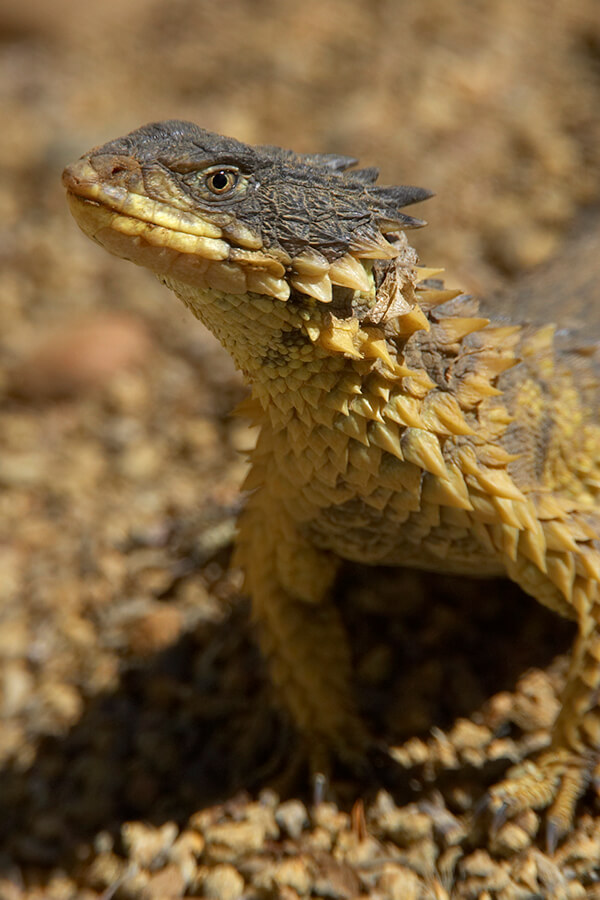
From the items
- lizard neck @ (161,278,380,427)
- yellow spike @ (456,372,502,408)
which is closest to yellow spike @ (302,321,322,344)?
lizard neck @ (161,278,380,427)

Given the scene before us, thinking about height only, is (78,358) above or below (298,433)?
above

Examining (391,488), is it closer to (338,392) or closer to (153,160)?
(338,392)

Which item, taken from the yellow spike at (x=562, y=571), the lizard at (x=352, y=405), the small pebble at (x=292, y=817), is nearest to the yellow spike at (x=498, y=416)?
the lizard at (x=352, y=405)

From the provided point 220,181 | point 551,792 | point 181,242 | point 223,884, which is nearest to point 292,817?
point 223,884

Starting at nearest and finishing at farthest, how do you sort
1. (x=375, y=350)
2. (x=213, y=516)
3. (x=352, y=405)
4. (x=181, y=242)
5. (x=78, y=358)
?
(x=181, y=242), (x=375, y=350), (x=352, y=405), (x=213, y=516), (x=78, y=358)

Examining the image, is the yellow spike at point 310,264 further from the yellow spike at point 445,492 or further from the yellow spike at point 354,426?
the yellow spike at point 445,492

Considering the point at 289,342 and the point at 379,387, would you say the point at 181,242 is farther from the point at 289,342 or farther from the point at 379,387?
the point at 379,387
